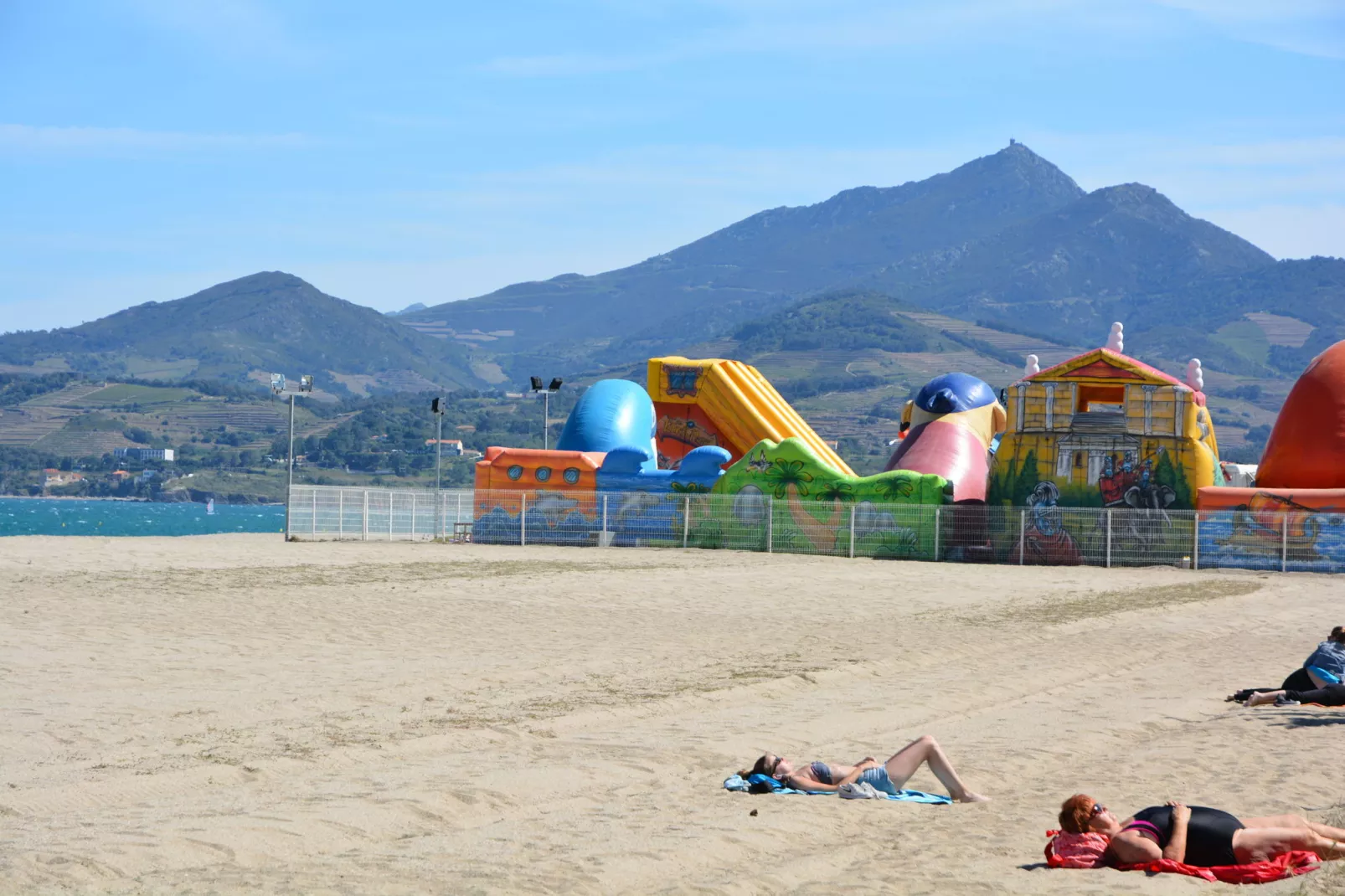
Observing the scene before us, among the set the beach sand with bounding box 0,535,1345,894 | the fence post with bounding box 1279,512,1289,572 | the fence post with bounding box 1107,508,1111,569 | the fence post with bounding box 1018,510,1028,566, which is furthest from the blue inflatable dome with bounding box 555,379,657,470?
the beach sand with bounding box 0,535,1345,894

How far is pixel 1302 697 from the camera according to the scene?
11.6 metres

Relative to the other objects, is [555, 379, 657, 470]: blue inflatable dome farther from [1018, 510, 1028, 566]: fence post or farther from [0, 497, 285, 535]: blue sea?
[0, 497, 285, 535]: blue sea

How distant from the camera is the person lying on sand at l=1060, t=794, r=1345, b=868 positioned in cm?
675

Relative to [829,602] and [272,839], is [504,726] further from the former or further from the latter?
[829,602]

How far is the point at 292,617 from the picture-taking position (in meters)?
16.1

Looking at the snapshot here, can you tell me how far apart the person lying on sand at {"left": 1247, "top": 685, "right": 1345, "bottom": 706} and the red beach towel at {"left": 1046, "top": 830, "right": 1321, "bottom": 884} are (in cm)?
502

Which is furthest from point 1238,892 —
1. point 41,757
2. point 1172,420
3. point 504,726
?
point 1172,420

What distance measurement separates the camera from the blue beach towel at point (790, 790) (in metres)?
8.27

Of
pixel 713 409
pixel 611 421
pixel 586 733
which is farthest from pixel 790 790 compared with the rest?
pixel 713 409

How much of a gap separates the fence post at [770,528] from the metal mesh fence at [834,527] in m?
0.04

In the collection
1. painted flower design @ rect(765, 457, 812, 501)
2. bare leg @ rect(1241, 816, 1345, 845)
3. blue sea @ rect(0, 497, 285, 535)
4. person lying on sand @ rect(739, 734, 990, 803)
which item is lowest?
blue sea @ rect(0, 497, 285, 535)

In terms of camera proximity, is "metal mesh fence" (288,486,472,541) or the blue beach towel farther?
"metal mesh fence" (288,486,472,541)

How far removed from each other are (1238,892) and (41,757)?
6.18 m

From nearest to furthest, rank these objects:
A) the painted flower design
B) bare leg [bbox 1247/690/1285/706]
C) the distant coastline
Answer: bare leg [bbox 1247/690/1285/706] → the painted flower design → the distant coastline
